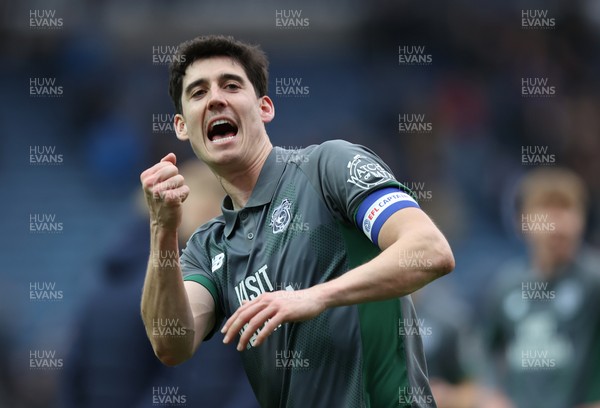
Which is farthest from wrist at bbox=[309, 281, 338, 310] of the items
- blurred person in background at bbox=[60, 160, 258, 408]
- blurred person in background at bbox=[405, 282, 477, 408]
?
blurred person in background at bbox=[405, 282, 477, 408]

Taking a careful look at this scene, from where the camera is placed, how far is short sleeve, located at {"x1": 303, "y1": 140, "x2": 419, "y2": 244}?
3.59m

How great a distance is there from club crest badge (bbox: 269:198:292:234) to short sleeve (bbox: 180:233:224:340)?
40 cm

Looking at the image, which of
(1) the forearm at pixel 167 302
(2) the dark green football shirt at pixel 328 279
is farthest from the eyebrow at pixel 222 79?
(1) the forearm at pixel 167 302

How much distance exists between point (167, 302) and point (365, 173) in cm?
93

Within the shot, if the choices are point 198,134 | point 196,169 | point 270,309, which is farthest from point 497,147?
point 270,309

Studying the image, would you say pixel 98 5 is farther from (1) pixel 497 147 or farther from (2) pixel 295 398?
(2) pixel 295 398

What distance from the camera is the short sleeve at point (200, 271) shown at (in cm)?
423

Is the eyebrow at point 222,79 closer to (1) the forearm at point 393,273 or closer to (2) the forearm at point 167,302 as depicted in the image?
(2) the forearm at point 167,302

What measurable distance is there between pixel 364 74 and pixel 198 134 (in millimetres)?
9919

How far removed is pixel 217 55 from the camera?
14.6 feet

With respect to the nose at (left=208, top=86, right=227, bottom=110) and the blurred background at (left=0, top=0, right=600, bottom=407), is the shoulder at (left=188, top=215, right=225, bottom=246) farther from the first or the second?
the blurred background at (left=0, top=0, right=600, bottom=407)

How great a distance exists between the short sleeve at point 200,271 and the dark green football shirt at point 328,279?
18cm

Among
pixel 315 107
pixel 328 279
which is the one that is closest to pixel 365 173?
pixel 328 279

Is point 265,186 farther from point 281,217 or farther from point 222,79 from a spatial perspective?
point 222,79
